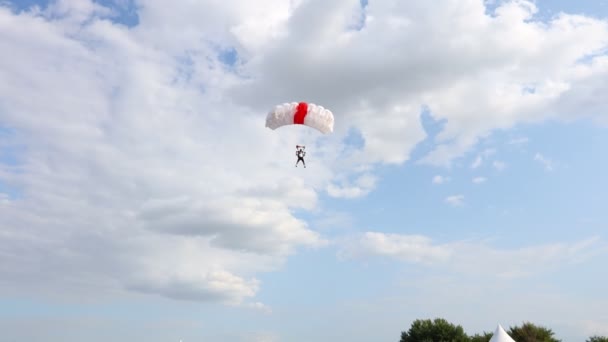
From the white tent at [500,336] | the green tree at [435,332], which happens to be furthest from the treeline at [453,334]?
the white tent at [500,336]

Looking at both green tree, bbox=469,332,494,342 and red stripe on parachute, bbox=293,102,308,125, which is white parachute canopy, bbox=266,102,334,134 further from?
green tree, bbox=469,332,494,342

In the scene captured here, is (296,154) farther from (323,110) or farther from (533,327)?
(533,327)

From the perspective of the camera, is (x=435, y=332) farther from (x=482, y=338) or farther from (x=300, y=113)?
(x=300, y=113)

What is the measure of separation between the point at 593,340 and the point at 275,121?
41.5m

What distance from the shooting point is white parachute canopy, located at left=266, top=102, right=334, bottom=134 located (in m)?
34.0

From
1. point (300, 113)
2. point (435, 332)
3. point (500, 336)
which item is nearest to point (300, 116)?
A: point (300, 113)

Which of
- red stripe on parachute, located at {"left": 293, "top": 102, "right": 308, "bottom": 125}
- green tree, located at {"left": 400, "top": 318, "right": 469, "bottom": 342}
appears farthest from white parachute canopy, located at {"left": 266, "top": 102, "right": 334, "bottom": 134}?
green tree, located at {"left": 400, "top": 318, "right": 469, "bottom": 342}

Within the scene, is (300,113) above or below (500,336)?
above

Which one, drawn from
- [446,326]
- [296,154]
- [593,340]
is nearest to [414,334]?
[446,326]

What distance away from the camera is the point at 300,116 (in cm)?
3406

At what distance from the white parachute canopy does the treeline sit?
33.4 meters

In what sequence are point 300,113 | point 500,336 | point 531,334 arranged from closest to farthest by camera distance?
point 300,113 < point 500,336 < point 531,334

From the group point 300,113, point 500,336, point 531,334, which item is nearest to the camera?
point 300,113

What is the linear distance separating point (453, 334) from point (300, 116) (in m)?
35.9
